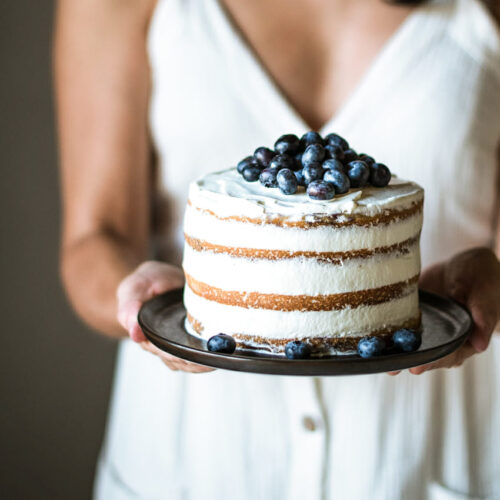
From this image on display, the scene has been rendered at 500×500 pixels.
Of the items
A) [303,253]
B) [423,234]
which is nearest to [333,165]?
[303,253]

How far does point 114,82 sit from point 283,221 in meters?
0.74

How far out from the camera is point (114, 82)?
1.47 meters

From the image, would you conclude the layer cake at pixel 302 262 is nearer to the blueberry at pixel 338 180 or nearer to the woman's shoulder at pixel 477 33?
the blueberry at pixel 338 180

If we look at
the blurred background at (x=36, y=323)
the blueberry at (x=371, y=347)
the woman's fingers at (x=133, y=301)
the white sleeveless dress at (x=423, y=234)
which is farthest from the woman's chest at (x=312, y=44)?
the blurred background at (x=36, y=323)

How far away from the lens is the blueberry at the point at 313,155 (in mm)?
968

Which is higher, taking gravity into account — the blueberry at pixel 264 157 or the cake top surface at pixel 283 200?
the blueberry at pixel 264 157

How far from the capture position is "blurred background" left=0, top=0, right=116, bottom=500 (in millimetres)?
2227

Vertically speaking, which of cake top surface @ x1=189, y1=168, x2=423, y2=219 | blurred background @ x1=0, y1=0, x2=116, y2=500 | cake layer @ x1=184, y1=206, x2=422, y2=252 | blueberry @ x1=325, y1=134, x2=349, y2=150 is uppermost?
blueberry @ x1=325, y1=134, x2=349, y2=150

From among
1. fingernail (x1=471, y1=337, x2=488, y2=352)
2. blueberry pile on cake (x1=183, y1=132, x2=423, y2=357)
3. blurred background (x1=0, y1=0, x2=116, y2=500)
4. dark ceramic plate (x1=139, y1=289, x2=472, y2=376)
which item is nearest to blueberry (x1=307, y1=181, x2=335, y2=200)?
blueberry pile on cake (x1=183, y1=132, x2=423, y2=357)

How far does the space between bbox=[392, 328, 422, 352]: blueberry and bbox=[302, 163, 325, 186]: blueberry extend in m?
0.25

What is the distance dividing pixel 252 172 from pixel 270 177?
51mm

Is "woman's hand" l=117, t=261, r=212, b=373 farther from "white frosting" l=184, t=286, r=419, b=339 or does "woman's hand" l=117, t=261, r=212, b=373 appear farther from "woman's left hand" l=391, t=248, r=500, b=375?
"woman's left hand" l=391, t=248, r=500, b=375

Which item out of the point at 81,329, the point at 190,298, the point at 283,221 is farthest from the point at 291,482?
the point at 81,329

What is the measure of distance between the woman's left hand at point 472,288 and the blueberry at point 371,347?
0.19ft
